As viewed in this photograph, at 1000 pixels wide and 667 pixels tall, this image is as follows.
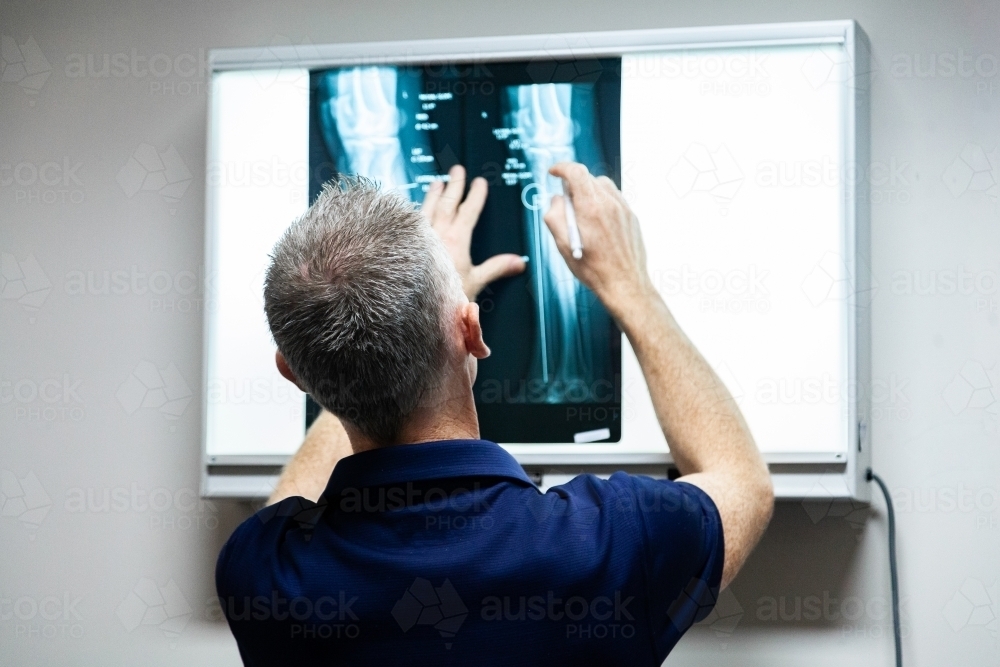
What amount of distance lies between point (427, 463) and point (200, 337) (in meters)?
0.85

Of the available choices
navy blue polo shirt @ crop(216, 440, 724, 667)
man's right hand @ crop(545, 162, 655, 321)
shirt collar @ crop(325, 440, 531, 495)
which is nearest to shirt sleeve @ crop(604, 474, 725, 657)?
navy blue polo shirt @ crop(216, 440, 724, 667)

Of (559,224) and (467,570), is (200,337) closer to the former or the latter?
(559,224)

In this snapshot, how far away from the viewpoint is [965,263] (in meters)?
1.39

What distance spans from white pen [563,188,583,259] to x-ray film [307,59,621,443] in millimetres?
54

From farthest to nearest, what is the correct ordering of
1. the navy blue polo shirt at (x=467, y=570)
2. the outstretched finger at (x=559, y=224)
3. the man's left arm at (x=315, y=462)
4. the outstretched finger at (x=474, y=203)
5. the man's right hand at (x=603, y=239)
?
the outstretched finger at (x=474, y=203) → the outstretched finger at (x=559, y=224) → the man's right hand at (x=603, y=239) → the man's left arm at (x=315, y=462) → the navy blue polo shirt at (x=467, y=570)

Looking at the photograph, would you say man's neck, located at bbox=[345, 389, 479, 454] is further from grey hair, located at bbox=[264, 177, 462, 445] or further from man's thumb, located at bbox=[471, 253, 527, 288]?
man's thumb, located at bbox=[471, 253, 527, 288]

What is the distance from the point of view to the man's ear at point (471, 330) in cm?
84

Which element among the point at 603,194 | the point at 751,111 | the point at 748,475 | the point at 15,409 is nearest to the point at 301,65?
the point at 603,194

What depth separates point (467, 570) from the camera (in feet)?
2.54

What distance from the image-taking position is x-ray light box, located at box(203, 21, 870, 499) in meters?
1.30

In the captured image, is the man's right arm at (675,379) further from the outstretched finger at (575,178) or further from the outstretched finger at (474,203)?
the outstretched finger at (474,203)

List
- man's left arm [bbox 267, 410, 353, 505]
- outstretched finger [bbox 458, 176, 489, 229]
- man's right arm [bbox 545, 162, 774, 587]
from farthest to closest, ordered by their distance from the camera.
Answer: outstretched finger [bbox 458, 176, 489, 229] → man's left arm [bbox 267, 410, 353, 505] → man's right arm [bbox 545, 162, 774, 587]

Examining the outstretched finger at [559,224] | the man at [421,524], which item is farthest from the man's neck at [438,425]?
the outstretched finger at [559,224]

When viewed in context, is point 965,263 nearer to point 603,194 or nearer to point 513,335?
point 603,194
